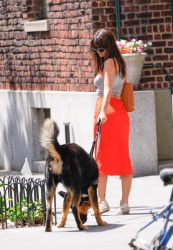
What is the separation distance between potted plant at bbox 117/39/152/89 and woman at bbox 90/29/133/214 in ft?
10.5

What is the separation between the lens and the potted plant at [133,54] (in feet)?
51.0

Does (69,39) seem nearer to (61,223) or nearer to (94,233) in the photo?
(61,223)

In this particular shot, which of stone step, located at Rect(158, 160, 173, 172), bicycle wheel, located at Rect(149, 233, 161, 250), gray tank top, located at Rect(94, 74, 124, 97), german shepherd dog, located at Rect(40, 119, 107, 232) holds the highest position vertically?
gray tank top, located at Rect(94, 74, 124, 97)

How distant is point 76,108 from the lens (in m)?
16.8

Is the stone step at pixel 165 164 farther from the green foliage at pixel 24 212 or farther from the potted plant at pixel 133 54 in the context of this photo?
the green foliage at pixel 24 212

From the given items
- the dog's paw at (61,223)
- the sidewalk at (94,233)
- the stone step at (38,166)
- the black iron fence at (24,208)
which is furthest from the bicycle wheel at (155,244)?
the stone step at (38,166)

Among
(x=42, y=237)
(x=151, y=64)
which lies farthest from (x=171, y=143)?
(x=42, y=237)

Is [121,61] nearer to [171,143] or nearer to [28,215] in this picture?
[28,215]

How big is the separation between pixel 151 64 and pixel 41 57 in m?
2.33

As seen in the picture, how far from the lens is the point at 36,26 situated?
17969 millimetres

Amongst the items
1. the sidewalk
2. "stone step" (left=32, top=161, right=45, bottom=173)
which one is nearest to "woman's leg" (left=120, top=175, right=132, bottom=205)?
the sidewalk

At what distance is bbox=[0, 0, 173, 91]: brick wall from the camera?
1625 centimetres

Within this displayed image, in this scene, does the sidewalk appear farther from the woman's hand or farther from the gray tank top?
the gray tank top

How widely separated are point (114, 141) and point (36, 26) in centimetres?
589
